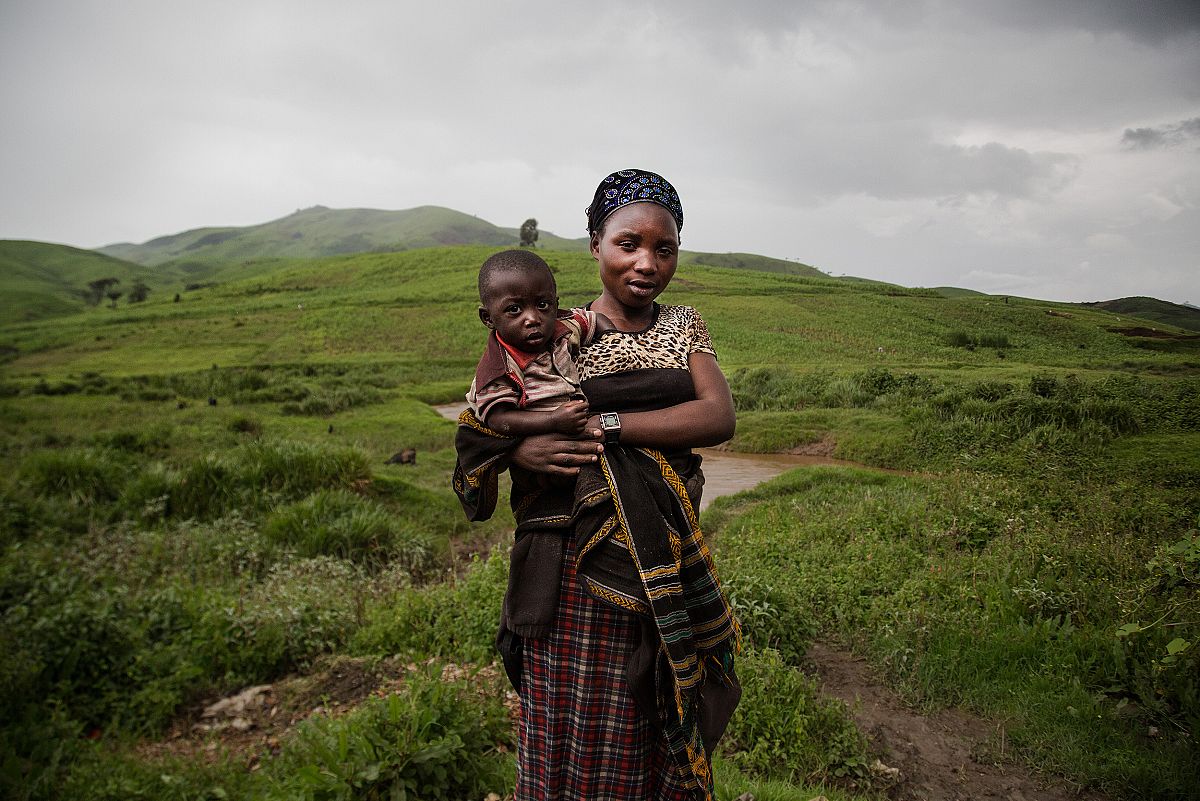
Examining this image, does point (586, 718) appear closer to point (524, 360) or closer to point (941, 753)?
point (524, 360)

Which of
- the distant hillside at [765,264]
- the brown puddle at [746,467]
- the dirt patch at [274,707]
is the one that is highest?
the distant hillside at [765,264]

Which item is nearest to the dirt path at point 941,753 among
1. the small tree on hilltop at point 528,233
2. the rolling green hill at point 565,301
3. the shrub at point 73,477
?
the rolling green hill at point 565,301

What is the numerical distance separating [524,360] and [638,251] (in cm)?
46

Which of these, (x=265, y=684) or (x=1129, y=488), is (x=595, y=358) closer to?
(x=265, y=684)

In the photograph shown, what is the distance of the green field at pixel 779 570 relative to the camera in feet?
11.1

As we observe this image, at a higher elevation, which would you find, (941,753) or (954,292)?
(954,292)

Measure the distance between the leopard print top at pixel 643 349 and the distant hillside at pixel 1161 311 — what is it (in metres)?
5.95

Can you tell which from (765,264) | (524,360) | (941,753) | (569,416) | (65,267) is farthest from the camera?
(65,267)

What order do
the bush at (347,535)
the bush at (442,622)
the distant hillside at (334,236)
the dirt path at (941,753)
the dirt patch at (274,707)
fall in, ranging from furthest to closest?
the distant hillside at (334,236), the bush at (347,535), the bush at (442,622), the dirt patch at (274,707), the dirt path at (941,753)

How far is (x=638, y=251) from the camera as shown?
1736 mm

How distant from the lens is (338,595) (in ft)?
19.4

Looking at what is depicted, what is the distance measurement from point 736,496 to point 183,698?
635cm

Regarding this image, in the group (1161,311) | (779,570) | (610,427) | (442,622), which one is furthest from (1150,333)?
(442,622)

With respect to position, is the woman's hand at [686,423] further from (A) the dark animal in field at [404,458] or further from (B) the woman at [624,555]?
(A) the dark animal in field at [404,458]
